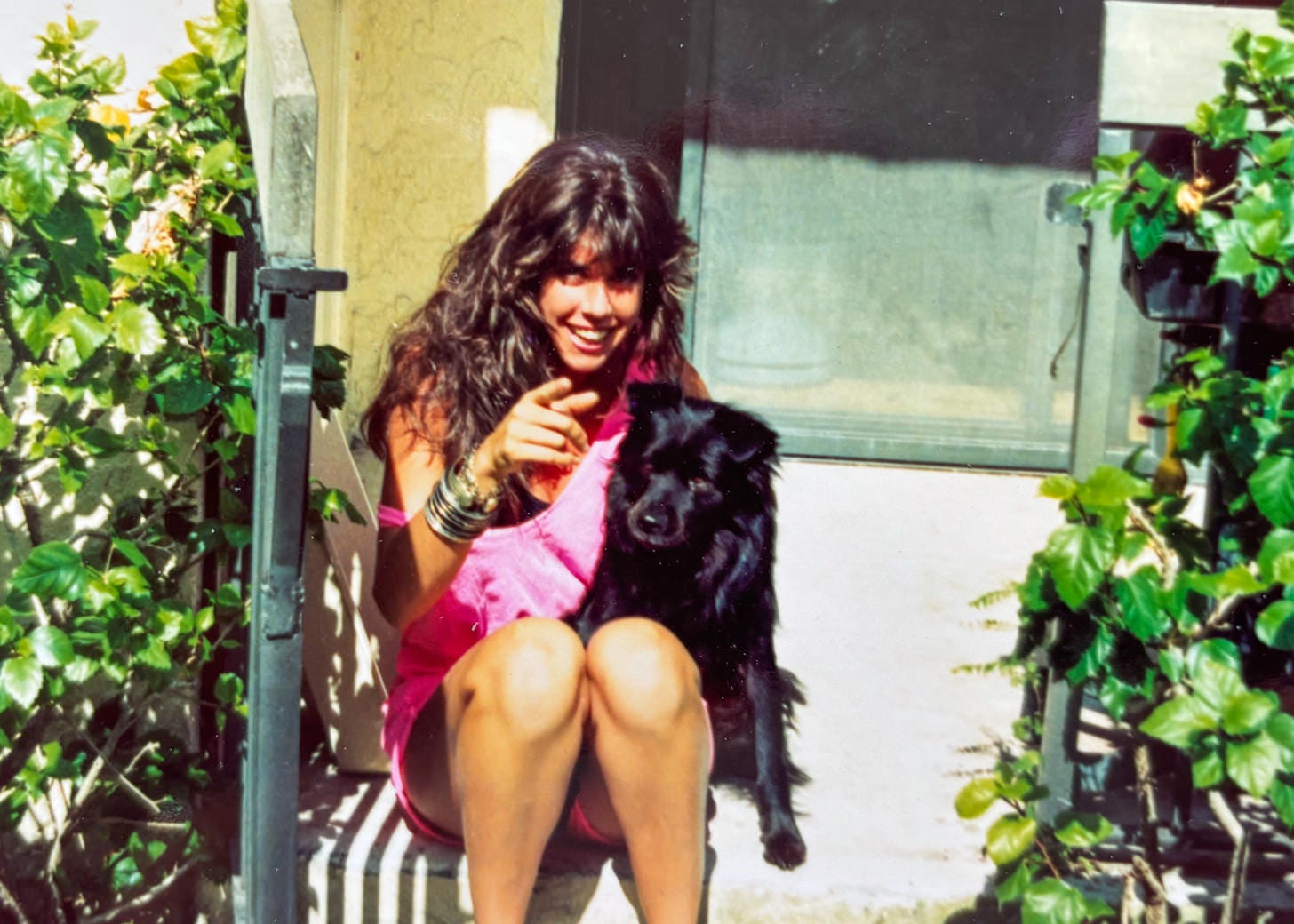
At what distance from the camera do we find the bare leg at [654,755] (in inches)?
84.7

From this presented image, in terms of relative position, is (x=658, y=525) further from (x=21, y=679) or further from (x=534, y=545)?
(x=21, y=679)

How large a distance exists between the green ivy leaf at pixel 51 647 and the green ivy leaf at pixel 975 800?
1.36 metres

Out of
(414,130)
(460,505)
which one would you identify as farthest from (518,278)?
(414,130)

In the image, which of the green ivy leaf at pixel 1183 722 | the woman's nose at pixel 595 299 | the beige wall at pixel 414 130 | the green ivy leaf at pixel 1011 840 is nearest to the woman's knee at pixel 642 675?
the green ivy leaf at pixel 1011 840

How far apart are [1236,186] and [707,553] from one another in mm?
1100

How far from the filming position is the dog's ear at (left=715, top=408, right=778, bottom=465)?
2.47m

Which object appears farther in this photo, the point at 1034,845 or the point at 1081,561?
the point at 1034,845

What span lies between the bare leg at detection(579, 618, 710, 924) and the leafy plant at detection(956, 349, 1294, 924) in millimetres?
428

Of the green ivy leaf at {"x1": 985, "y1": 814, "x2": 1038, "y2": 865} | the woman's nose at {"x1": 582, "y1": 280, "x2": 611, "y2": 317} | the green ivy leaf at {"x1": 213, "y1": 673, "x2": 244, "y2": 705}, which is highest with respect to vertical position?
the woman's nose at {"x1": 582, "y1": 280, "x2": 611, "y2": 317}

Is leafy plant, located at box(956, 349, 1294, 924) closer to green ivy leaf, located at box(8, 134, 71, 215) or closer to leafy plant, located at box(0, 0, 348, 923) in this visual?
leafy plant, located at box(0, 0, 348, 923)

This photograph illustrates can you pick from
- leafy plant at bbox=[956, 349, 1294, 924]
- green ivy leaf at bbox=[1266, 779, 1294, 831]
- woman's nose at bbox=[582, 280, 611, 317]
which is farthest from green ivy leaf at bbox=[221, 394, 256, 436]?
green ivy leaf at bbox=[1266, 779, 1294, 831]

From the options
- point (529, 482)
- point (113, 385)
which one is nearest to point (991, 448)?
point (529, 482)

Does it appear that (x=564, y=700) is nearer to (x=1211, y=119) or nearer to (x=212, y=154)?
(x=212, y=154)

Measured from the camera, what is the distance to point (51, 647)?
2.07 meters
